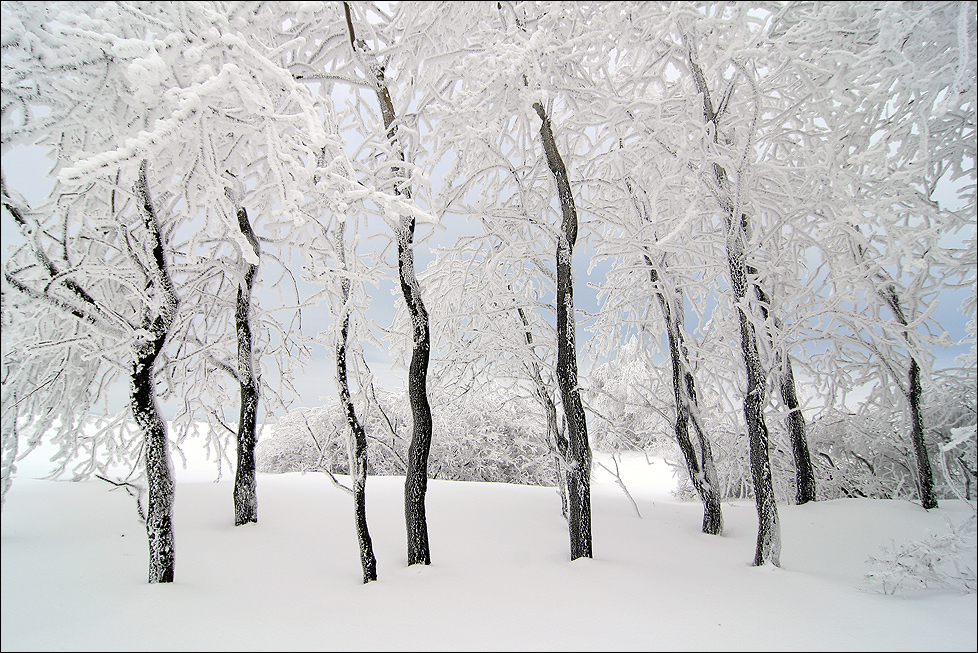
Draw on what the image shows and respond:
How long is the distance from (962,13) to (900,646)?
3917mm

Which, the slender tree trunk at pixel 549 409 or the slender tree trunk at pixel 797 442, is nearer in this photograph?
the slender tree trunk at pixel 549 409

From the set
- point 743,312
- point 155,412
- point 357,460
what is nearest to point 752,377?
point 743,312

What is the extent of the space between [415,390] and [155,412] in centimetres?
200

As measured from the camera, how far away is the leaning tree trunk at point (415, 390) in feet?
14.6

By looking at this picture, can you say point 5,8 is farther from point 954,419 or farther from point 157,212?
point 954,419

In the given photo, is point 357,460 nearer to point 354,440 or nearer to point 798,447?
point 354,440

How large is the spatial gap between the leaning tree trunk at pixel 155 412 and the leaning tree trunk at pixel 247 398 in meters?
2.20

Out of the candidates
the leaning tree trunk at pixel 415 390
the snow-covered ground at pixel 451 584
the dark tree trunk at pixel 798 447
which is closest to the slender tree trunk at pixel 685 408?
the snow-covered ground at pixel 451 584

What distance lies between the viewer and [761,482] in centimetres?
468

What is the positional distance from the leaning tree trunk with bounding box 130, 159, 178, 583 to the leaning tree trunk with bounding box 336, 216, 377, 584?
4.15ft

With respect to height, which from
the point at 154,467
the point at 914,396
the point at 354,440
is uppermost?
the point at 914,396

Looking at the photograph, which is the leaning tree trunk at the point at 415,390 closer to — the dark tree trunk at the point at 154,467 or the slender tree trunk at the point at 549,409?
the slender tree trunk at the point at 549,409

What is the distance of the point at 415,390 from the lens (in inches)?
180

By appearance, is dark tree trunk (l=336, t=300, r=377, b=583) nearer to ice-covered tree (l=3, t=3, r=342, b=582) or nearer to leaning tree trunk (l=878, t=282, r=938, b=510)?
ice-covered tree (l=3, t=3, r=342, b=582)
